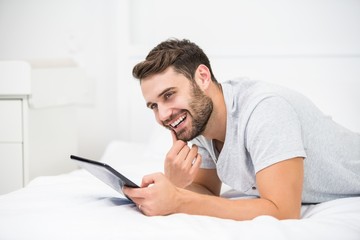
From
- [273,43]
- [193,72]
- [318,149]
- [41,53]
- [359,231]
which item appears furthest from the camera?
[41,53]

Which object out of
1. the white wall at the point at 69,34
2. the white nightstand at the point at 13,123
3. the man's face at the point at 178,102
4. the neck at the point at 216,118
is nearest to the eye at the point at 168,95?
the man's face at the point at 178,102

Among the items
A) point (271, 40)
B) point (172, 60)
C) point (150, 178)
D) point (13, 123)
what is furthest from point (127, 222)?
point (271, 40)

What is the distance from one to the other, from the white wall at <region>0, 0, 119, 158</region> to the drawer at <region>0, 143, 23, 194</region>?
83 centimetres

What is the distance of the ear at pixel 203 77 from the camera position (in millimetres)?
1181

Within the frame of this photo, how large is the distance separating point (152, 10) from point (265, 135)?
5.03 ft

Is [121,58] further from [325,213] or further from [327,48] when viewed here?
[325,213]

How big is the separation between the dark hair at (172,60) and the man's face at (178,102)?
15 millimetres

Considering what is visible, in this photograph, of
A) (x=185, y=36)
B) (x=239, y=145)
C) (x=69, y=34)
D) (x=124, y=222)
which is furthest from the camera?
(x=69, y=34)

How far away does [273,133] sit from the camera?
A: 95 centimetres

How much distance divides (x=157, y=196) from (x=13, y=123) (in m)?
1.00

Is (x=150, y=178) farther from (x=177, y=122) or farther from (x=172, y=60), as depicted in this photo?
(x=172, y=60)

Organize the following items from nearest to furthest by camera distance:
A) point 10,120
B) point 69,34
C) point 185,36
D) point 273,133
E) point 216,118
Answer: point 273,133, point 216,118, point 10,120, point 185,36, point 69,34

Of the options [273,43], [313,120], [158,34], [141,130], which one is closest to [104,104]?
[141,130]

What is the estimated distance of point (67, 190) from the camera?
1148mm
